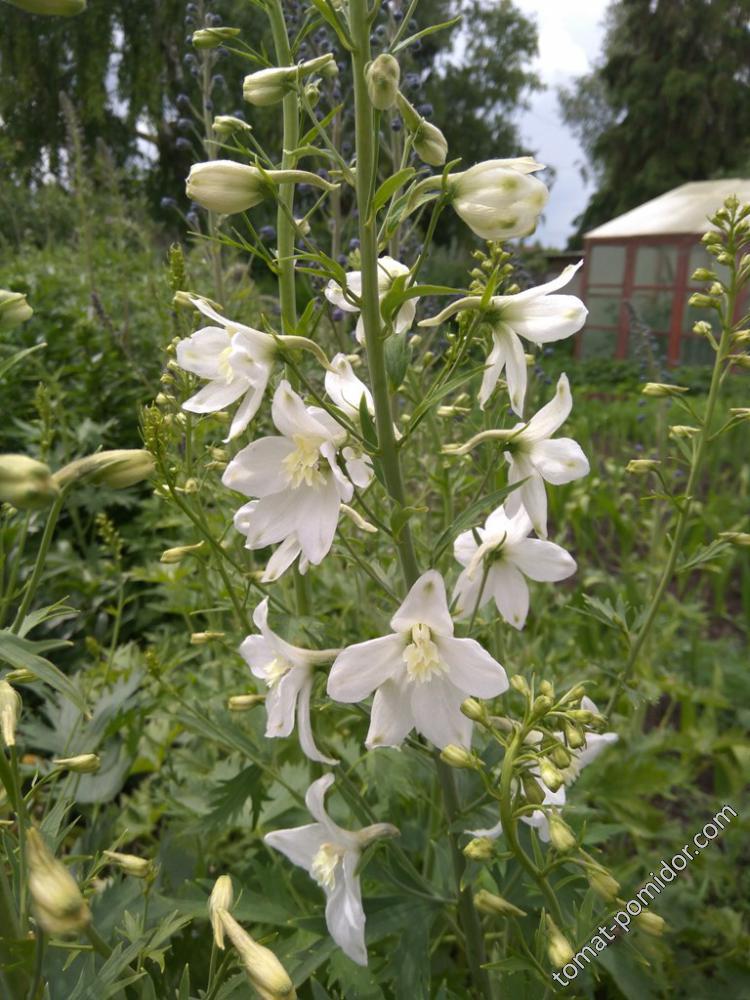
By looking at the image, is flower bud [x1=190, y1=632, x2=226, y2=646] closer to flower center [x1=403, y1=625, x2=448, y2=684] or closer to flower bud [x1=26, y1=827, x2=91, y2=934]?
flower center [x1=403, y1=625, x2=448, y2=684]

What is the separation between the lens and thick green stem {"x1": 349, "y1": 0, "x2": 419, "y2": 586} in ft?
3.65

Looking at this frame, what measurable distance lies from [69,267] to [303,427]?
298 inches

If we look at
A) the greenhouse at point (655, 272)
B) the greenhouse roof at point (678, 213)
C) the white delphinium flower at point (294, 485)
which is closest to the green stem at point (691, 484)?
the white delphinium flower at point (294, 485)

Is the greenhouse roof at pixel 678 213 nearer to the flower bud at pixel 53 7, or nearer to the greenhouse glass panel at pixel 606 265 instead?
the greenhouse glass panel at pixel 606 265

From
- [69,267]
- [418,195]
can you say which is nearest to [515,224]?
[418,195]

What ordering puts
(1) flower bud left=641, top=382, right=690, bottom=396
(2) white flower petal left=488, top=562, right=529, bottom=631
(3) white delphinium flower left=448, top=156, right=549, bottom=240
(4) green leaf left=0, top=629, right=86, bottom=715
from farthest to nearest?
(1) flower bud left=641, top=382, right=690, bottom=396 → (2) white flower petal left=488, top=562, right=529, bottom=631 → (3) white delphinium flower left=448, top=156, right=549, bottom=240 → (4) green leaf left=0, top=629, right=86, bottom=715

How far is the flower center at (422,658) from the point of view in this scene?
3.60ft

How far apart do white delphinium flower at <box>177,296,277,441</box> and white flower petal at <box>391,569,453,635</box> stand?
0.34 metres

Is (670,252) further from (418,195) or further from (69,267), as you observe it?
(418,195)

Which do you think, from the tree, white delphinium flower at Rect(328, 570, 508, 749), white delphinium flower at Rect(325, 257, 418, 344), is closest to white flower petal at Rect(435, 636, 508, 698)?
white delphinium flower at Rect(328, 570, 508, 749)

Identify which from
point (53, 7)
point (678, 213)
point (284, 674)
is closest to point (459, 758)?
point (284, 674)

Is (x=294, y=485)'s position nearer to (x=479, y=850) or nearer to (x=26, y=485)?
(x=26, y=485)

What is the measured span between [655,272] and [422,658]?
13739 millimetres

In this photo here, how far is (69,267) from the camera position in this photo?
7.74 m
